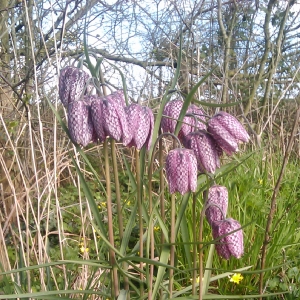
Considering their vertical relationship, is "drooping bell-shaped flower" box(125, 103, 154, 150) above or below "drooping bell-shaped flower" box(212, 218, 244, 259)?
above

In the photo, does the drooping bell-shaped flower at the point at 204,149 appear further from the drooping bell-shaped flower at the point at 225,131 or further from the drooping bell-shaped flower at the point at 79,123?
the drooping bell-shaped flower at the point at 79,123

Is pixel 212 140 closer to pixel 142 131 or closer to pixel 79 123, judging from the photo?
pixel 142 131

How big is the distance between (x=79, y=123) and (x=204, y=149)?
25 cm

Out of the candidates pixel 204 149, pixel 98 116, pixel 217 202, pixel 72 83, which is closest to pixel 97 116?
pixel 98 116

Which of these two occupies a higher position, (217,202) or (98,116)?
(98,116)

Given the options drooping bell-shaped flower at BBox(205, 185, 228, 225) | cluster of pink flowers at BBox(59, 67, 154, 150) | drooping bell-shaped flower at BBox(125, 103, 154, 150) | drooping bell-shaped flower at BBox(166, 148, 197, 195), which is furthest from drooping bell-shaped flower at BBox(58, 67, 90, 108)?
drooping bell-shaped flower at BBox(205, 185, 228, 225)

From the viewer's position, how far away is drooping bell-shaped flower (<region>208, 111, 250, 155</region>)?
79 cm

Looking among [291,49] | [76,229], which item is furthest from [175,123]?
[291,49]

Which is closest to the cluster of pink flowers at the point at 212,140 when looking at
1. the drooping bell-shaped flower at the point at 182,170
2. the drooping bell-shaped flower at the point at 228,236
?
the drooping bell-shaped flower at the point at 182,170

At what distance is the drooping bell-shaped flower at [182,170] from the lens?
0.78 meters

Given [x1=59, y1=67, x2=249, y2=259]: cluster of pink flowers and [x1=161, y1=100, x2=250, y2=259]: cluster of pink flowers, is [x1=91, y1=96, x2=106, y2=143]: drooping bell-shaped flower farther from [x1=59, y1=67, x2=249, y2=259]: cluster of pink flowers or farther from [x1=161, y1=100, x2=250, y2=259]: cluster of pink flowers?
[x1=161, y1=100, x2=250, y2=259]: cluster of pink flowers

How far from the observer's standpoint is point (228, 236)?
34.1 inches

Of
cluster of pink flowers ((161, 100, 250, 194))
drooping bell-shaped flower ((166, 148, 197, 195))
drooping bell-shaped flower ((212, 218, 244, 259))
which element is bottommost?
drooping bell-shaped flower ((212, 218, 244, 259))

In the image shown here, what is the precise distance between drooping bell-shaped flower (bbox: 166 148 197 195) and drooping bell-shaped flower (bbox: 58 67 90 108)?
228 millimetres
